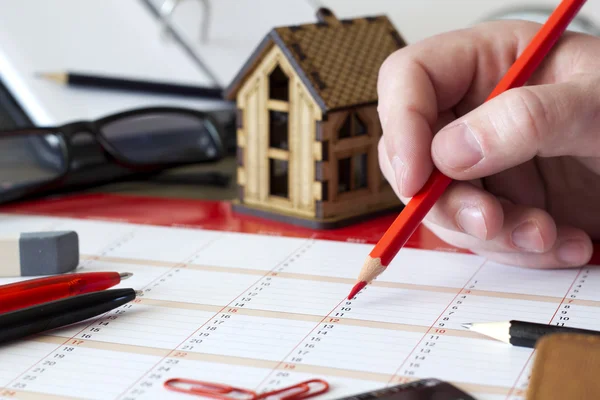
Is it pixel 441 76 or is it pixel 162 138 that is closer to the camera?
pixel 441 76

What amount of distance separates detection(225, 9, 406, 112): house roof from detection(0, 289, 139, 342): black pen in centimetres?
32

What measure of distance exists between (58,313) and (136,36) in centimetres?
88

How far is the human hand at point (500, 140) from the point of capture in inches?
24.1

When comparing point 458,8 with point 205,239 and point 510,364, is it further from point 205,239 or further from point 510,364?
point 510,364

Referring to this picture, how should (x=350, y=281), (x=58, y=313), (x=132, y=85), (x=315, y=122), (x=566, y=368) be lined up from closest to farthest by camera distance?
(x=566, y=368)
(x=58, y=313)
(x=350, y=281)
(x=315, y=122)
(x=132, y=85)

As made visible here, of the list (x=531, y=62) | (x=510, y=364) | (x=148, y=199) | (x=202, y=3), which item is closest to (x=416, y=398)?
(x=510, y=364)

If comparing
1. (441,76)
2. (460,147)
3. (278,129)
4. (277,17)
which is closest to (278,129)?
(278,129)

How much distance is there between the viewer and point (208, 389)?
1.60 feet

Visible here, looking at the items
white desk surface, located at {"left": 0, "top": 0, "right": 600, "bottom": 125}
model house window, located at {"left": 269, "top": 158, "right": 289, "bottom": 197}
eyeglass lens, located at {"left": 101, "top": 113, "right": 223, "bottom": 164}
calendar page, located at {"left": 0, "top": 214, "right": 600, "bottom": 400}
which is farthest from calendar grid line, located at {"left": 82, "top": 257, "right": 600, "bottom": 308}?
white desk surface, located at {"left": 0, "top": 0, "right": 600, "bottom": 125}

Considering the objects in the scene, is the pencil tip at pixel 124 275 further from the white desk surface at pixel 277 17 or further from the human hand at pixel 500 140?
the white desk surface at pixel 277 17

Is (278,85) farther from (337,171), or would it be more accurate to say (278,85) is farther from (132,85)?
(132,85)

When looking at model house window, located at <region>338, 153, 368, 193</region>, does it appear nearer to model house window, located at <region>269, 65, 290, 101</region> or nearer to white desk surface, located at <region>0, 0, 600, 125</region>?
model house window, located at <region>269, 65, 290, 101</region>

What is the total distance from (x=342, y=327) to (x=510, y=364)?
0.42 ft

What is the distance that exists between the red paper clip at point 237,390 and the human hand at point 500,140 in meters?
0.22
